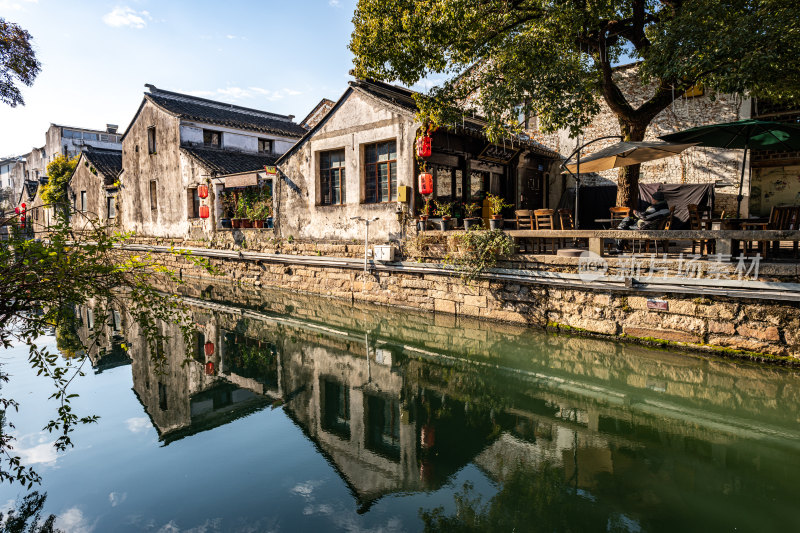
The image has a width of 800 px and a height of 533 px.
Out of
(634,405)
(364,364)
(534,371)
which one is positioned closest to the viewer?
(634,405)

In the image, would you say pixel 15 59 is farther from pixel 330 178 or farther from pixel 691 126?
pixel 691 126

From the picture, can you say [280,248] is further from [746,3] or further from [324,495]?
[746,3]

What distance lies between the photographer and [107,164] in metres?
24.7

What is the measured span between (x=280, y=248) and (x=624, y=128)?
33.5ft

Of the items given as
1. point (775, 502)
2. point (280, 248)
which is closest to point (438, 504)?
point (775, 502)

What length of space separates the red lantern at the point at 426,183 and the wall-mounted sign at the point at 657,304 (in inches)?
207

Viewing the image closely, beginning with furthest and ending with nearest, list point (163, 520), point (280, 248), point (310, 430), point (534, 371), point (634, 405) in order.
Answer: point (280, 248) < point (534, 371) < point (634, 405) < point (310, 430) < point (163, 520)

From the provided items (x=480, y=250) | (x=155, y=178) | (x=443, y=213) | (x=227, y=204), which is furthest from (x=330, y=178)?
(x=155, y=178)

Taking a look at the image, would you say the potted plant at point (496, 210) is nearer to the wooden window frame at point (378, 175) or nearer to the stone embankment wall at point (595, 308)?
the stone embankment wall at point (595, 308)

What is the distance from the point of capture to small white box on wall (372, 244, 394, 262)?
11312 mm

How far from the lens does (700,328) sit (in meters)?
7.15

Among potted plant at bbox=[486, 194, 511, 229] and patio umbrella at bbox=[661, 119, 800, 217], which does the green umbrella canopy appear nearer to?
patio umbrella at bbox=[661, 119, 800, 217]

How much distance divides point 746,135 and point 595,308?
11.7 ft

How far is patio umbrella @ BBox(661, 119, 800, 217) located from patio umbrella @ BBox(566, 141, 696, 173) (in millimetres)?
169
